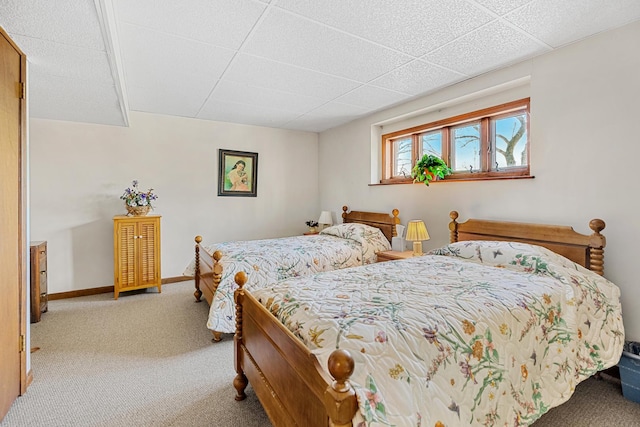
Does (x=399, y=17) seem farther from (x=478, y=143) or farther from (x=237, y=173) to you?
(x=237, y=173)

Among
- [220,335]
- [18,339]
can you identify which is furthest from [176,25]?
[220,335]

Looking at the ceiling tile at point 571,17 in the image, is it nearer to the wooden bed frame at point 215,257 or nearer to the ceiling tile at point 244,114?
the wooden bed frame at point 215,257

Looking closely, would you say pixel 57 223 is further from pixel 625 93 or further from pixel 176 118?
pixel 625 93

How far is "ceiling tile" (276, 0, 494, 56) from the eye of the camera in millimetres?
1875

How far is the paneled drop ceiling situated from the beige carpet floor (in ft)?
7.25

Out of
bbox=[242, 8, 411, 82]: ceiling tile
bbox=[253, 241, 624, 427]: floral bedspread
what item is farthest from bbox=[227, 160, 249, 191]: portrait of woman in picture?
bbox=[253, 241, 624, 427]: floral bedspread

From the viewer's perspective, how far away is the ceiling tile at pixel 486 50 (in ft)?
7.22

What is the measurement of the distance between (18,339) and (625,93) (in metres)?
4.27

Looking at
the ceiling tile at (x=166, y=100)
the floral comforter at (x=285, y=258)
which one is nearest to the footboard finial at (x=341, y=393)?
the floral comforter at (x=285, y=258)

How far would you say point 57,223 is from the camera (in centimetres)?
378

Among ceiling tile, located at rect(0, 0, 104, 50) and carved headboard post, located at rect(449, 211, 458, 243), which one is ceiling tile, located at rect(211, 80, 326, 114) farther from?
carved headboard post, located at rect(449, 211, 458, 243)

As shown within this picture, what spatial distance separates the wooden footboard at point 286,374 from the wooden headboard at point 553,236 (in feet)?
7.16

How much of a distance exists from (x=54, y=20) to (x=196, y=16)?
0.76m

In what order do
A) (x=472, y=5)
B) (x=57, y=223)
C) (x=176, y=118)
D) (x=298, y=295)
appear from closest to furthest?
(x=298, y=295), (x=472, y=5), (x=57, y=223), (x=176, y=118)
